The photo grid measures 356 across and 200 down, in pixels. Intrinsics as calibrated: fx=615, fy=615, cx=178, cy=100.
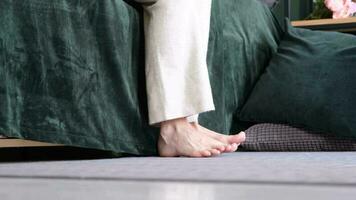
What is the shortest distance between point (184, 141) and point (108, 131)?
185 millimetres

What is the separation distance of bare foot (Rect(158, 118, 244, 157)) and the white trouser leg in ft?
0.11

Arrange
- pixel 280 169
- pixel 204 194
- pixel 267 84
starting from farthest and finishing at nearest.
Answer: pixel 267 84, pixel 280 169, pixel 204 194

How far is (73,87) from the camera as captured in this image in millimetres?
1202

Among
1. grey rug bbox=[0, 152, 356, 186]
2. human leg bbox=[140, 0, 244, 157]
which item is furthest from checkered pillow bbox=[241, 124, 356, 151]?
grey rug bbox=[0, 152, 356, 186]

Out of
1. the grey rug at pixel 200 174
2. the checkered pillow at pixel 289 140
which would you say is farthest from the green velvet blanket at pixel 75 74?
the checkered pillow at pixel 289 140

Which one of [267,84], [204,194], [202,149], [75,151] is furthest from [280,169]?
[267,84]

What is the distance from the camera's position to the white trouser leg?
132 cm

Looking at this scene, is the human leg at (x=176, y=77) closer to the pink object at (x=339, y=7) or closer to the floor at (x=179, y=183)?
the floor at (x=179, y=183)

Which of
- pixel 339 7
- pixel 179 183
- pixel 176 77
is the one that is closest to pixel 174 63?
pixel 176 77

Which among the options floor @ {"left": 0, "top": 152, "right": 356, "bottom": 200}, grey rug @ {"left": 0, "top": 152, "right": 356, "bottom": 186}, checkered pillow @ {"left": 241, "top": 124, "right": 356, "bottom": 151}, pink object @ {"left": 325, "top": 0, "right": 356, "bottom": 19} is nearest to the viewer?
floor @ {"left": 0, "top": 152, "right": 356, "bottom": 200}

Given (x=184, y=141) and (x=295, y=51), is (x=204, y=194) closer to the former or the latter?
(x=184, y=141)

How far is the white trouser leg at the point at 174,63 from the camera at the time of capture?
4.34ft

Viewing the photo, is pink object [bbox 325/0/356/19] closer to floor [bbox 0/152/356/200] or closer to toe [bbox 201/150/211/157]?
toe [bbox 201/150/211/157]

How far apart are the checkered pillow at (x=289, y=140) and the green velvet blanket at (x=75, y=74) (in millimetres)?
418
